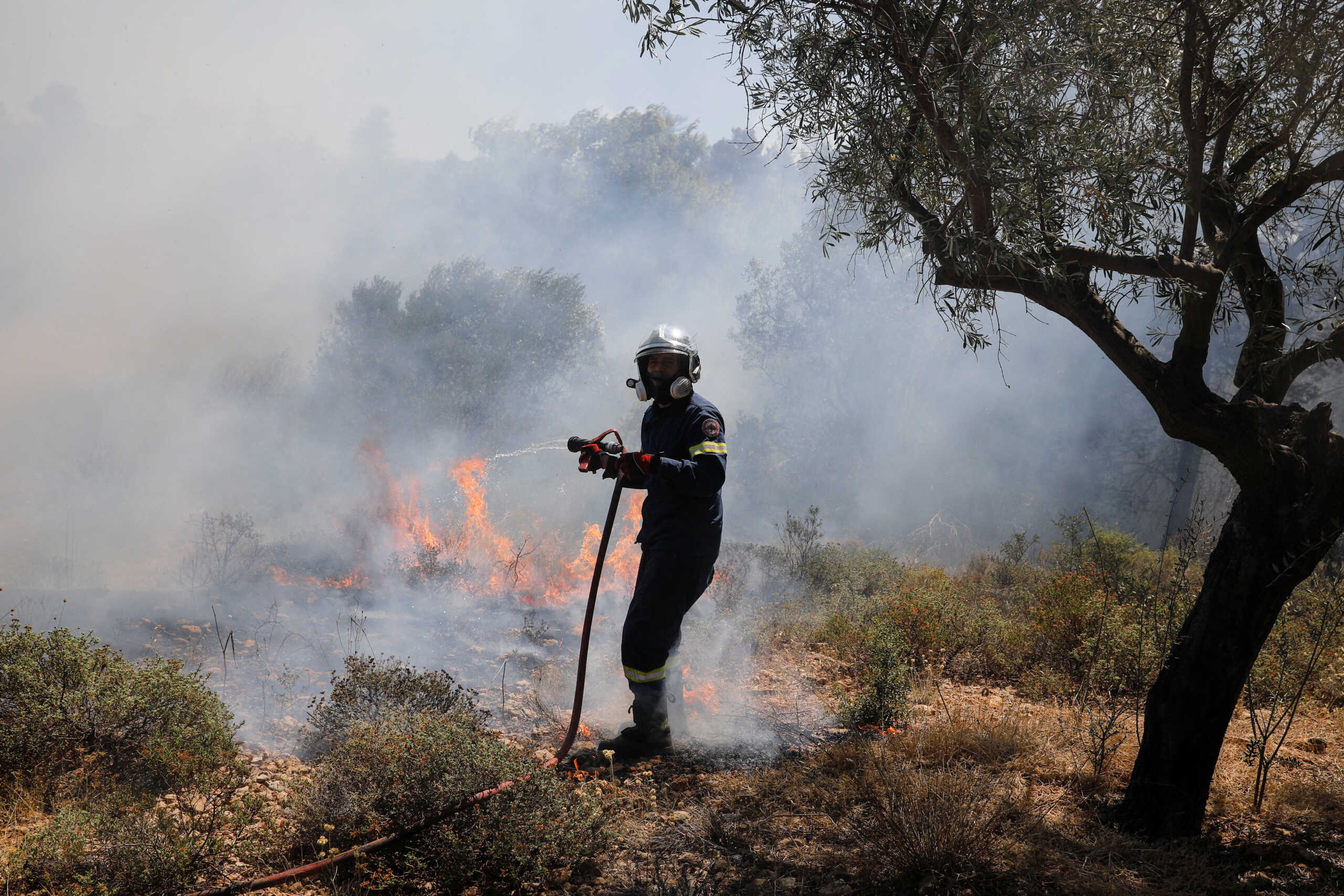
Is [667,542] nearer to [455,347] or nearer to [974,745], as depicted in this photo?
[974,745]

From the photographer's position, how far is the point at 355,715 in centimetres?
390

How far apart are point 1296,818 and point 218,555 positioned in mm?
11075

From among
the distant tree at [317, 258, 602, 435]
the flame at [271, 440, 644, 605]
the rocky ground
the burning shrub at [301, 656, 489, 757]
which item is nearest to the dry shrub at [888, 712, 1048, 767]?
the rocky ground

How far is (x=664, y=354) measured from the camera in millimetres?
4461

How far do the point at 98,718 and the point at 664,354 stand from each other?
3526mm

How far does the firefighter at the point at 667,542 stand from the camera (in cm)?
412

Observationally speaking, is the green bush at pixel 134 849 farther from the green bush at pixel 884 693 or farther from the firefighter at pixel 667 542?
the green bush at pixel 884 693

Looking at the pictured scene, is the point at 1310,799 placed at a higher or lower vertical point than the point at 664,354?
lower

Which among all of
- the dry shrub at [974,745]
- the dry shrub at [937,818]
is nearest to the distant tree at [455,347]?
the dry shrub at [974,745]

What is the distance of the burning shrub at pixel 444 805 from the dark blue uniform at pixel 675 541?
105cm

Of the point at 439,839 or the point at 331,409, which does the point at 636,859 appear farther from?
the point at 331,409

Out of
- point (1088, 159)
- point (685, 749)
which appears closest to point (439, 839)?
point (685, 749)

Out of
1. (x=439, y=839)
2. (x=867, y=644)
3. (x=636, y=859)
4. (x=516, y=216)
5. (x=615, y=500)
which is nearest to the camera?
(x=439, y=839)

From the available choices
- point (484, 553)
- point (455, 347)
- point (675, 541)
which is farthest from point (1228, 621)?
point (455, 347)
